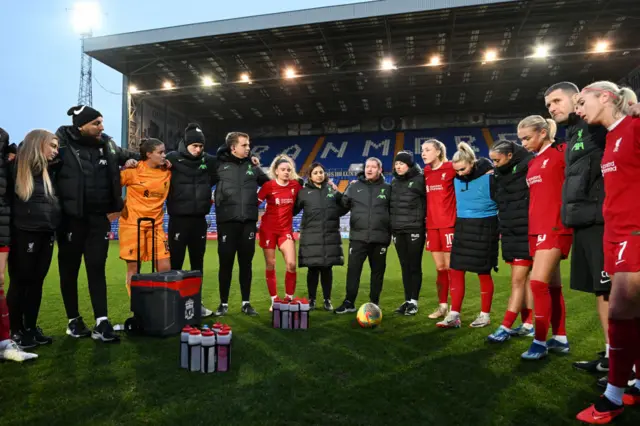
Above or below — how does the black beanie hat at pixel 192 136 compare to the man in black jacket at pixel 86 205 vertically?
above

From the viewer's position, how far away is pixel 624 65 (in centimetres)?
2192

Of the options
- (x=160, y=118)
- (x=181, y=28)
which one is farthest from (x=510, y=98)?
(x=160, y=118)

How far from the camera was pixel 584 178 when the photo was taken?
129 inches

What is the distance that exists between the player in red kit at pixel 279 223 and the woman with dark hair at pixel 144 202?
129 cm

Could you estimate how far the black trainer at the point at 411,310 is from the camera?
5758 mm

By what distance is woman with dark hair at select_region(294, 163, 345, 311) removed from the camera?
5.92 m

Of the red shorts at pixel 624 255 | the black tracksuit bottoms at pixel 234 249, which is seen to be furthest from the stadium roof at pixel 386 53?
the red shorts at pixel 624 255

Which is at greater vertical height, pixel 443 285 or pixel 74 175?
pixel 74 175

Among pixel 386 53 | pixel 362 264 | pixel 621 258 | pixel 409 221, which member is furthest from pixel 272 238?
pixel 386 53

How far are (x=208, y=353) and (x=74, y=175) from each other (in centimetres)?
228

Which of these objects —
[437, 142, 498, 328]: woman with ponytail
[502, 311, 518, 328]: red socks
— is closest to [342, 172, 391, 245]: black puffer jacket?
[437, 142, 498, 328]: woman with ponytail

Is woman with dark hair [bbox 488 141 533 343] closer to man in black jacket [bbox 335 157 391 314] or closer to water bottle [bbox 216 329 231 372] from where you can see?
man in black jacket [bbox 335 157 391 314]

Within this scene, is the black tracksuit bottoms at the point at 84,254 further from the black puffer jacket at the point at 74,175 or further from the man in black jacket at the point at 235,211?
the man in black jacket at the point at 235,211

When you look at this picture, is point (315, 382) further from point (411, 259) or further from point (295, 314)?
point (411, 259)
